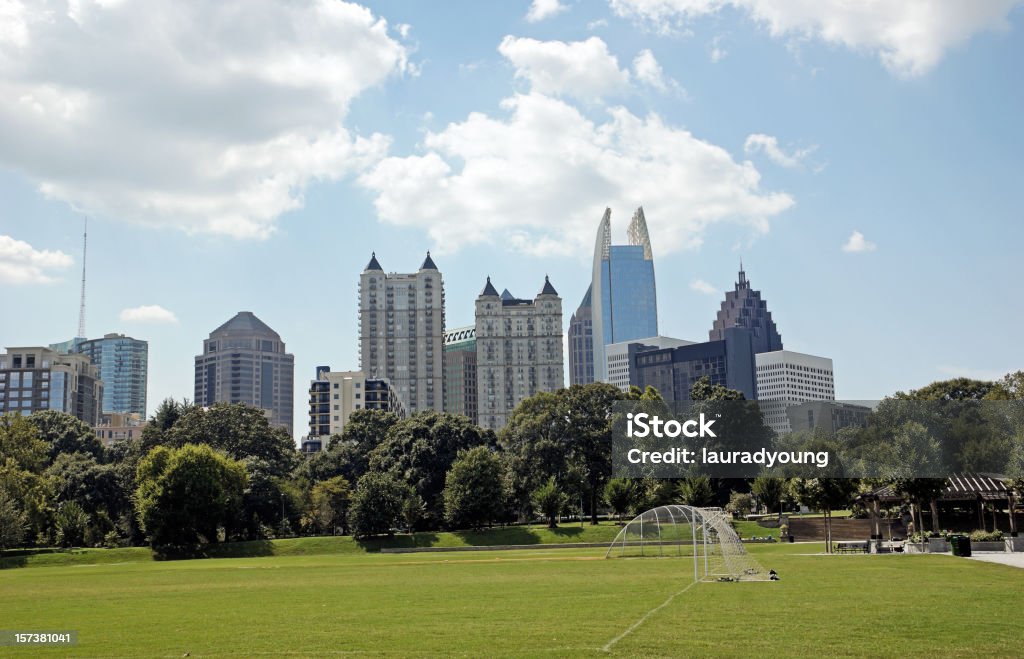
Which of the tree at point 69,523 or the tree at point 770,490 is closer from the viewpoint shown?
the tree at point 69,523

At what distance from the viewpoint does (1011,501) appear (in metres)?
57.4

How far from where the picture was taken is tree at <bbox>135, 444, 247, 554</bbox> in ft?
257

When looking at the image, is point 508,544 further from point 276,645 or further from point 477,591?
point 276,645

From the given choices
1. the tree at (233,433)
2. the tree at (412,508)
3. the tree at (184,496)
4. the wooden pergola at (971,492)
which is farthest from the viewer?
the tree at (233,433)

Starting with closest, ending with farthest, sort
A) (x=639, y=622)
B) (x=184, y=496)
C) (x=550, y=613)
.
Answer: (x=639, y=622) < (x=550, y=613) < (x=184, y=496)

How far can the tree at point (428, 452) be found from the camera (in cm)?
9569

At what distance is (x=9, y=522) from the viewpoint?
71.9 meters

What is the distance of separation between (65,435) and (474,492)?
63592 millimetres

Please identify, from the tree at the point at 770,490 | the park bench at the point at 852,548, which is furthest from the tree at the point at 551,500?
the park bench at the point at 852,548

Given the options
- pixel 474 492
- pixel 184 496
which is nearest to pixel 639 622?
pixel 474 492

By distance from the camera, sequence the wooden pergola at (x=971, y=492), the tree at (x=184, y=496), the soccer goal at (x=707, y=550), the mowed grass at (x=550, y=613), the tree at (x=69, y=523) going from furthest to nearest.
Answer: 1. the tree at (x=69, y=523)
2. the tree at (x=184, y=496)
3. the wooden pergola at (x=971, y=492)
4. the soccer goal at (x=707, y=550)
5. the mowed grass at (x=550, y=613)

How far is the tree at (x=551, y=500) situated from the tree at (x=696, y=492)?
10.9 metres

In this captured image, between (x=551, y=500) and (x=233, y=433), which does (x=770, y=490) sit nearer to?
(x=551, y=500)

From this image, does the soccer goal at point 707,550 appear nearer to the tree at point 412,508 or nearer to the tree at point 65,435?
the tree at point 412,508
